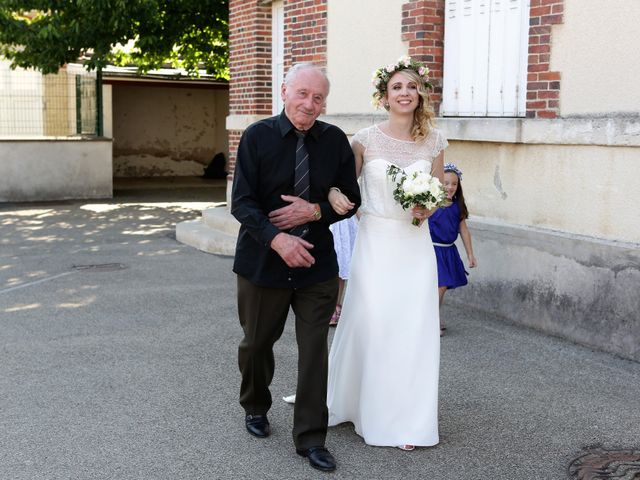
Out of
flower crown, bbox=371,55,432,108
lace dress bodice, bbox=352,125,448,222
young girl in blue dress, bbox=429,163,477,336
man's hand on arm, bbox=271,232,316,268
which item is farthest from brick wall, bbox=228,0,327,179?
man's hand on arm, bbox=271,232,316,268

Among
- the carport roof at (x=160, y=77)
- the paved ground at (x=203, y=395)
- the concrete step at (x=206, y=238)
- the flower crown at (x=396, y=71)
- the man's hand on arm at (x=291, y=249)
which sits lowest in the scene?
the paved ground at (x=203, y=395)

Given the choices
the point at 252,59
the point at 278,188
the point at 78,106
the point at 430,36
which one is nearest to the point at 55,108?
the point at 78,106

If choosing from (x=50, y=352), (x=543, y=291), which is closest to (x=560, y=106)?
(x=543, y=291)

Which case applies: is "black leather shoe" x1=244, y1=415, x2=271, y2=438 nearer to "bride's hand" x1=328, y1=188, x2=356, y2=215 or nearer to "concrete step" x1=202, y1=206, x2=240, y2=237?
"bride's hand" x1=328, y1=188, x2=356, y2=215

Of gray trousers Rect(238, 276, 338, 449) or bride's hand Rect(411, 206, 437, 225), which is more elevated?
bride's hand Rect(411, 206, 437, 225)

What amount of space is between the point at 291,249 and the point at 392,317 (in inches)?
34.6

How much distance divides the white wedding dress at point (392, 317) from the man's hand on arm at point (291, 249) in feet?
2.19

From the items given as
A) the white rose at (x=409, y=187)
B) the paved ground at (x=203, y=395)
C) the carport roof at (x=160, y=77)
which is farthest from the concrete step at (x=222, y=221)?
the carport roof at (x=160, y=77)

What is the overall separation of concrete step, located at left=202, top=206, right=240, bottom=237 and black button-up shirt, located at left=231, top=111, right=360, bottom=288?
7.16 m

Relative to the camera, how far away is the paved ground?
464 cm

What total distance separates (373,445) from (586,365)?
7.82ft

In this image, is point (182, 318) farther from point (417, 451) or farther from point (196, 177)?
point (196, 177)

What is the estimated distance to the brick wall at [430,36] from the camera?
28.5 ft

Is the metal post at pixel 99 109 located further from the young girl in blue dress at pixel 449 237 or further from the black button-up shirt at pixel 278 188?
the black button-up shirt at pixel 278 188
